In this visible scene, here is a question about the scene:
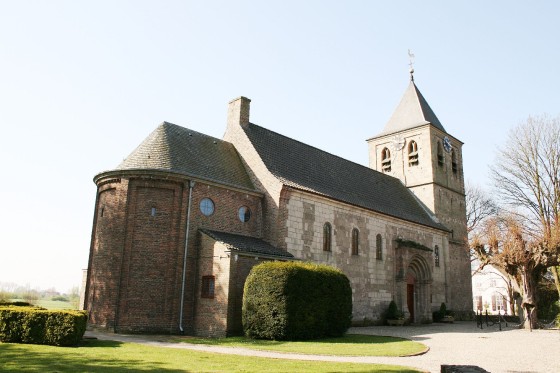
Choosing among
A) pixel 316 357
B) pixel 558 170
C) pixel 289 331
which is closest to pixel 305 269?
pixel 289 331

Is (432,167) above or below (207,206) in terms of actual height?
above

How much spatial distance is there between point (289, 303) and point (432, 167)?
72.4ft

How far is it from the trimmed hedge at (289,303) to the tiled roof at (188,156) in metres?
5.80

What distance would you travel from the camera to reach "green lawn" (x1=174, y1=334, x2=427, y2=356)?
13.2m

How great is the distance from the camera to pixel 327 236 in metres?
23.4

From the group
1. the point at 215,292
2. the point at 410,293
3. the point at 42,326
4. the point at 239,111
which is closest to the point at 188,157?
the point at 239,111

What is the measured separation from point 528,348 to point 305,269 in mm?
7991

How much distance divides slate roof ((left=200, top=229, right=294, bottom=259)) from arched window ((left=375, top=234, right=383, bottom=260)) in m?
7.79

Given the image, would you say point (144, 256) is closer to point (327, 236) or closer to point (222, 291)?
point (222, 291)

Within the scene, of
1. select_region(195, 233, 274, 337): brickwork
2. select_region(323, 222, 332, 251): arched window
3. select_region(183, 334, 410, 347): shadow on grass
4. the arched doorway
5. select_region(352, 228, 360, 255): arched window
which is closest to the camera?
select_region(183, 334, 410, 347): shadow on grass

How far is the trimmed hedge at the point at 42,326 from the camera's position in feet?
44.1

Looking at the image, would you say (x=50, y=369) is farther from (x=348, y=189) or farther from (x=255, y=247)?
(x=348, y=189)

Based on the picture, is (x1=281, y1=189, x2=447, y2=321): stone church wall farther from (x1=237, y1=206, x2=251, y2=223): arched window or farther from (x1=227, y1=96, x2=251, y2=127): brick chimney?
(x1=227, y1=96, x2=251, y2=127): brick chimney

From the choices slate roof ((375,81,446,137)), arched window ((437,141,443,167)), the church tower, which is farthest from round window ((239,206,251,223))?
arched window ((437,141,443,167))
